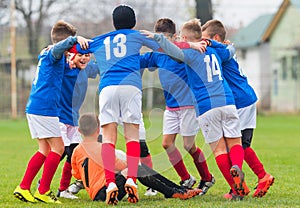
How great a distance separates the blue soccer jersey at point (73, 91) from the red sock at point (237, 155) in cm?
163

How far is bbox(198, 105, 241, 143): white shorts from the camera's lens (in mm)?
6246

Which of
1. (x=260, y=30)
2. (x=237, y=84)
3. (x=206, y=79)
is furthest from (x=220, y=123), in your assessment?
(x=260, y=30)

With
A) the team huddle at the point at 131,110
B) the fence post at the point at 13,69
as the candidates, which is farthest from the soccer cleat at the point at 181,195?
the fence post at the point at 13,69

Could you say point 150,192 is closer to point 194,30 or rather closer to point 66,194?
point 66,194

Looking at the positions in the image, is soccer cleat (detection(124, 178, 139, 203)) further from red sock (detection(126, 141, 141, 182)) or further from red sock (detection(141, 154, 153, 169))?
red sock (detection(141, 154, 153, 169))

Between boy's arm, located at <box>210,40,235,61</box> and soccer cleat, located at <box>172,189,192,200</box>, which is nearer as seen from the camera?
soccer cleat, located at <box>172,189,192,200</box>

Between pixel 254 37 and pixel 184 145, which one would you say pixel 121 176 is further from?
pixel 254 37

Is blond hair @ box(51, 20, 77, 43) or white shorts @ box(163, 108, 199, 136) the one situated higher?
blond hair @ box(51, 20, 77, 43)

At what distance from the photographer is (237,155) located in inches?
247

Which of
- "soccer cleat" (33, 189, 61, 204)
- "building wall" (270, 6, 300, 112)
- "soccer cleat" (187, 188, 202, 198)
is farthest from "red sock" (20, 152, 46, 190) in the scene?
"building wall" (270, 6, 300, 112)

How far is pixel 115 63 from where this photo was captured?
19.6 ft

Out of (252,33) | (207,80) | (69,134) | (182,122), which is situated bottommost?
(69,134)

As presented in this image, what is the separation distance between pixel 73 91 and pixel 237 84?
5.42 feet

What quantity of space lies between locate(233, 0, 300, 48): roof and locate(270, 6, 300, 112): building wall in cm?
49
